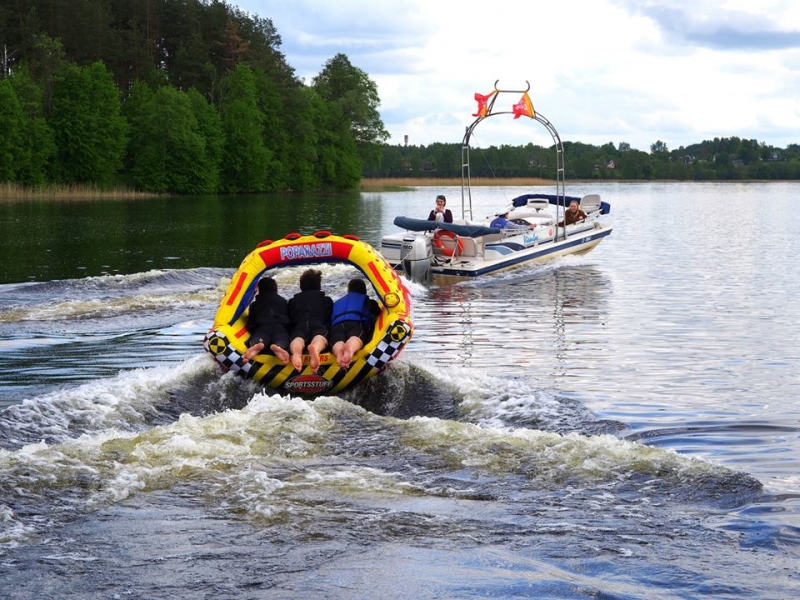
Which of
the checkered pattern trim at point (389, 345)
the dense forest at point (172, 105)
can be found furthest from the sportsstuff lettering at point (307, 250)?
the dense forest at point (172, 105)

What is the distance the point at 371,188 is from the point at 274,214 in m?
46.0

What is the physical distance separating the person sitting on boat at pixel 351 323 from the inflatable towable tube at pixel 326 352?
0.12 meters

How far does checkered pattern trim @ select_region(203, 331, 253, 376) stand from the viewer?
34.2ft

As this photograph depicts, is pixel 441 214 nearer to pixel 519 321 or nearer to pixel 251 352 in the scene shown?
pixel 519 321

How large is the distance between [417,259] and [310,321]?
987cm

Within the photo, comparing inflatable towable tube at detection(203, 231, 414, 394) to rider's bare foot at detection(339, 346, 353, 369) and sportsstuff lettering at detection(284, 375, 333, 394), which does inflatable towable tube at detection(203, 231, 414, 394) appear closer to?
sportsstuff lettering at detection(284, 375, 333, 394)

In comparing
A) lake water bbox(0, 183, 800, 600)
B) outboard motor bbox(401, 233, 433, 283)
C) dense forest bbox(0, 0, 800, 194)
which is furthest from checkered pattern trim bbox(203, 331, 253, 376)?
dense forest bbox(0, 0, 800, 194)

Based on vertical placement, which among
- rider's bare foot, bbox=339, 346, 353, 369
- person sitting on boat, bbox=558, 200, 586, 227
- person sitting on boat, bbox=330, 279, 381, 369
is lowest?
rider's bare foot, bbox=339, 346, 353, 369

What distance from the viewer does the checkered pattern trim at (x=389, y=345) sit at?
34.8 ft

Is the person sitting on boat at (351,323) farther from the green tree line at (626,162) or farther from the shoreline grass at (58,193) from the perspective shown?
the green tree line at (626,162)

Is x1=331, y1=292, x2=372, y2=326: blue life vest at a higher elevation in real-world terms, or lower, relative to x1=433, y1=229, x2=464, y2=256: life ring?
lower

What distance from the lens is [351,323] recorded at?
11.0 m

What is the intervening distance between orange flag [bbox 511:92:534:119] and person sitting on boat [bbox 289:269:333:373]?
11974 mm

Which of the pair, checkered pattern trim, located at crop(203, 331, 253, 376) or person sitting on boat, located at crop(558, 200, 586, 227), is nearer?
checkered pattern trim, located at crop(203, 331, 253, 376)
